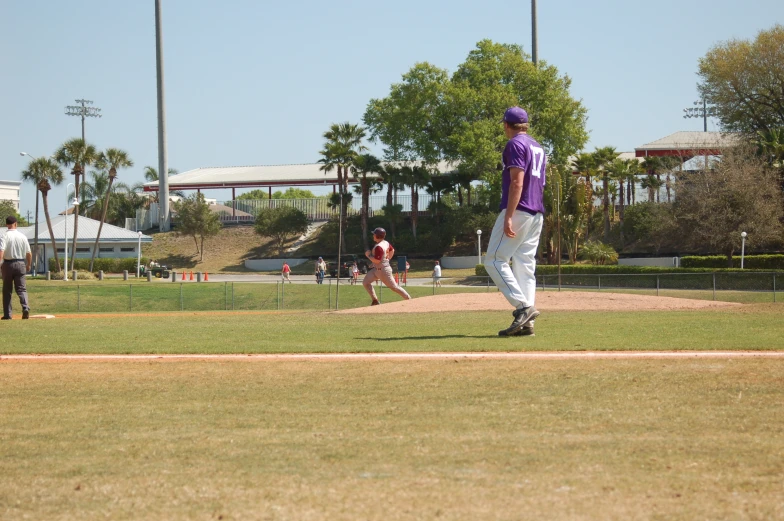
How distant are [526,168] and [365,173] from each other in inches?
2610

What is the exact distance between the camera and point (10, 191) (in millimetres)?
158750

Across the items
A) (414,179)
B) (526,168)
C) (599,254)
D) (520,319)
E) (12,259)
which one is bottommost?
(520,319)

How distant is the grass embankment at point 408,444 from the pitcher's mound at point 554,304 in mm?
10299

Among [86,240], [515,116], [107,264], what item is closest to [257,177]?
[86,240]

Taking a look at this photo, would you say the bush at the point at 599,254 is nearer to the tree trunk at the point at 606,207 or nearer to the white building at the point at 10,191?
the tree trunk at the point at 606,207

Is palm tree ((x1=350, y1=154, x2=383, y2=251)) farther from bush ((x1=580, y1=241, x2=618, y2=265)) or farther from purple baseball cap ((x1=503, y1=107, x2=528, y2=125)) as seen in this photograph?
purple baseball cap ((x1=503, y1=107, x2=528, y2=125))

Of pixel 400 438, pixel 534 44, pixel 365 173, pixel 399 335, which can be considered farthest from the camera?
pixel 365 173

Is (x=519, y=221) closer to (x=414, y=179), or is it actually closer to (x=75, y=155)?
(x=75, y=155)

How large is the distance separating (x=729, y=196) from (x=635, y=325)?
4596 centimetres

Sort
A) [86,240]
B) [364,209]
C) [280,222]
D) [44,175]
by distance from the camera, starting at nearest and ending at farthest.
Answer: [44,175]
[86,240]
[364,209]
[280,222]

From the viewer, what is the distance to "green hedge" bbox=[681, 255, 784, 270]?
160 feet

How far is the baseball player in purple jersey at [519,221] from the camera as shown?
8875mm

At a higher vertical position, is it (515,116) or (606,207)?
(606,207)

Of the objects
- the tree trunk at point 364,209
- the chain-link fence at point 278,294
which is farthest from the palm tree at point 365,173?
the chain-link fence at point 278,294
